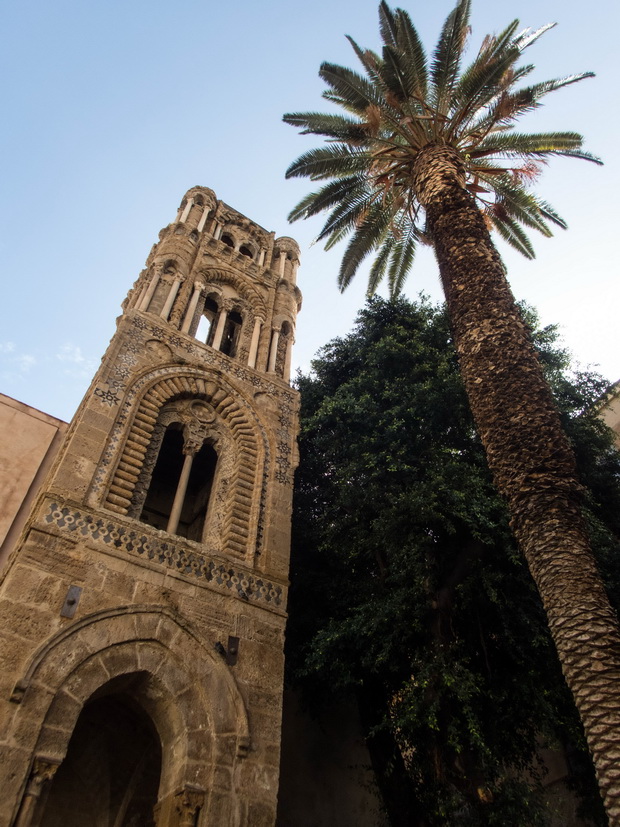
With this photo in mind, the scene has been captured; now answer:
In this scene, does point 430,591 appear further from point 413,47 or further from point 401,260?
point 413,47

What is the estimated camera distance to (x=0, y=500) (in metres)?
9.51

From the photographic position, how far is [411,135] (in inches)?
400

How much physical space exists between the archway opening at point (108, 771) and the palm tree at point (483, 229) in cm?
545

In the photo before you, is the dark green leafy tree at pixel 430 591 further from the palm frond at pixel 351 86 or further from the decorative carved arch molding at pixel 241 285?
the palm frond at pixel 351 86

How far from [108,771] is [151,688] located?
2079 millimetres

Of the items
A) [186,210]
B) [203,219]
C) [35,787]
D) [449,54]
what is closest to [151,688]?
A: [35,787]

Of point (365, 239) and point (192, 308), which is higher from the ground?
point (365, 239)

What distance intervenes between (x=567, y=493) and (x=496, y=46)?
838 centimetres

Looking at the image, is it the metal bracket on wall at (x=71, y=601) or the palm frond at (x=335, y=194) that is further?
the palm frond at (x=335, y=194)

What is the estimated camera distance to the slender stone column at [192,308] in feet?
40.6

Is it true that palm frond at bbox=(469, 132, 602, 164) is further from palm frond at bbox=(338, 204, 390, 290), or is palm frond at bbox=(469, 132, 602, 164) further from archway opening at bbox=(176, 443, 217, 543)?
archway opening at bbox=(176, 443, 217, 543)

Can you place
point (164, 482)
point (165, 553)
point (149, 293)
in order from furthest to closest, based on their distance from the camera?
point (149, 293) → point (164, 482) → point (165, 553)

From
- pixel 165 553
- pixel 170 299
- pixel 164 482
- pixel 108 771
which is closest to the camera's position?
pixel 108 771

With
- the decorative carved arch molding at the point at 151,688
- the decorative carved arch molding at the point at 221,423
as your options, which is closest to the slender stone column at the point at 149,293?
the decorative carved arch molding at the point at 221,423
